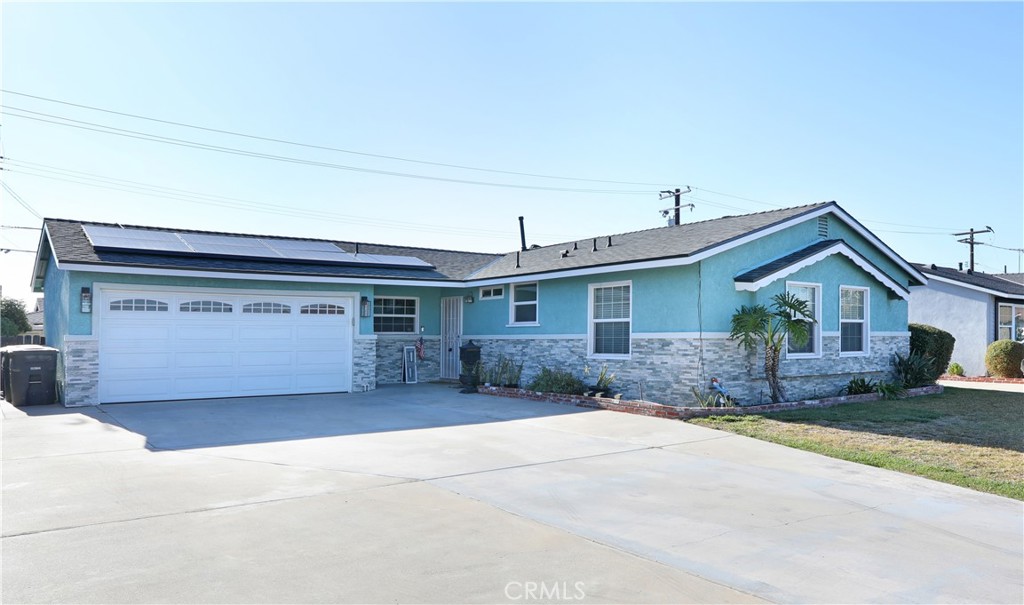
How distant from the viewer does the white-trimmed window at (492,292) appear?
60.8 ft

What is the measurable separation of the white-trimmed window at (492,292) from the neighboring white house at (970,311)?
53.4 ft

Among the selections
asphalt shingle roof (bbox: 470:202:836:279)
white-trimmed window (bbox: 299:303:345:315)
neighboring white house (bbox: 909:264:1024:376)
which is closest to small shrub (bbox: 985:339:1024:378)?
neighboring white house (bbox: 909:264:1024:376)

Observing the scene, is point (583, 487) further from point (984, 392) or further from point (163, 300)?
point (984, 392)

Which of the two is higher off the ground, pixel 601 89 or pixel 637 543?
pixel 601 89

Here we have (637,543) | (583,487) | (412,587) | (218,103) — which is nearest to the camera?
(412,587)

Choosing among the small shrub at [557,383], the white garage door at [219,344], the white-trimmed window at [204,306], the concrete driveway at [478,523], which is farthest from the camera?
the small shrub at [557,383]

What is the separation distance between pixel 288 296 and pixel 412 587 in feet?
40.8

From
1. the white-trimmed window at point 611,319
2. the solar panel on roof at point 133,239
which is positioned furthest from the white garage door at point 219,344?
the white-trimmed window at point 611,319

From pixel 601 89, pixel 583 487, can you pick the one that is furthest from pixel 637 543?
pixel 601 89

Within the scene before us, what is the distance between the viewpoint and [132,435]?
10031 millimetres

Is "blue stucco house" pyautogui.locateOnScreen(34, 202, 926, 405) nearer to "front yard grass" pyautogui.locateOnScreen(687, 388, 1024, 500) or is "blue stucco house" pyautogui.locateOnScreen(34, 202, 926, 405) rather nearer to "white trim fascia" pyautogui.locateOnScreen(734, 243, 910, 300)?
"white trim fascia" pyautogui.locateOnScreen(734, 243, 910, 300)

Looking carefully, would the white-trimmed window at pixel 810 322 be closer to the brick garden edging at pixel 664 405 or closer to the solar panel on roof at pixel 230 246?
the brick garden edging at pixel 664 405

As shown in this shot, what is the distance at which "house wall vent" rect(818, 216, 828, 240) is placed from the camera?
15.8 metres

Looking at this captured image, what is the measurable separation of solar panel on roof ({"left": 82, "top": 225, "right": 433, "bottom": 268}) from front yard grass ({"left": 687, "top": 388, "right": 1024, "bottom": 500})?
10162 mm
